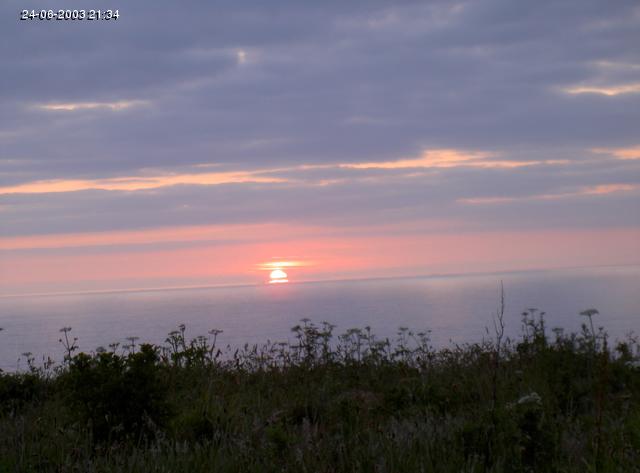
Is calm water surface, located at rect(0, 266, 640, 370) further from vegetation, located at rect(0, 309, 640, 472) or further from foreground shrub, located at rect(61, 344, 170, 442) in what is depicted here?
foreground shrub, located at rect(61, 344, 170, 442)

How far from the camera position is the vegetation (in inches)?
197

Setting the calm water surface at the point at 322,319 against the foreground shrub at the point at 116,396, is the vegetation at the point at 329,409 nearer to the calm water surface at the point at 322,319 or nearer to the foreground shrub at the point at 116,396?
the foreground shrub at the point at 116,396

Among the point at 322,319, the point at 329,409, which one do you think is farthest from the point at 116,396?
the point at 322,319

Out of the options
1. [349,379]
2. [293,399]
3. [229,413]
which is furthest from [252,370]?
[229,413]

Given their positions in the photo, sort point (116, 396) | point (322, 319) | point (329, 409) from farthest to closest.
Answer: point (322, 319) < point (329, 409) < point (116, 396)

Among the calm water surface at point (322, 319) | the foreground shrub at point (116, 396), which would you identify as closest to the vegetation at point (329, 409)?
the foreground shrub at point (116, 396)

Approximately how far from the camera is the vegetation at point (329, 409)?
5.02m

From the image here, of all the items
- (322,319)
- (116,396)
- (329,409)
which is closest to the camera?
(116,396)

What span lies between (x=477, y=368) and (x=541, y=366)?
940 mm

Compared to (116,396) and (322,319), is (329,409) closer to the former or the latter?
(116,396)

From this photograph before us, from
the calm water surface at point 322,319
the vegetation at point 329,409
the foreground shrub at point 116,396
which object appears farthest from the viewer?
the calm water surface at point 322,319

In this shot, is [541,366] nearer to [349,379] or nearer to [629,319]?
[349,379]

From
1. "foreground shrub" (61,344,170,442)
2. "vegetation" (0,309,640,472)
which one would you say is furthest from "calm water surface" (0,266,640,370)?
"foreground shrub" (61,344,170,442)

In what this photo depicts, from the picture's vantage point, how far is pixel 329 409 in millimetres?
7445
